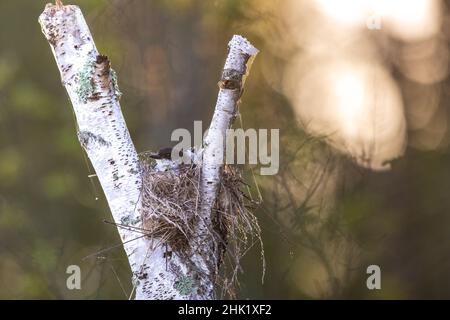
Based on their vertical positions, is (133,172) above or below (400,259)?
above

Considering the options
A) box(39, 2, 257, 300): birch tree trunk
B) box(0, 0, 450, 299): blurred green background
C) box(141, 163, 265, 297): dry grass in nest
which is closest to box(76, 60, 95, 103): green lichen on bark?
box(39, 2, 257, 300): birch tree trunk

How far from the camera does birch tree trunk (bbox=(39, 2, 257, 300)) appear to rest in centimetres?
238

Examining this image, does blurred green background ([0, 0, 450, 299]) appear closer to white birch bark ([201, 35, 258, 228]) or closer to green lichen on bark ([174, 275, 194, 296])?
white birch bark ([201, 35, 258, 228])

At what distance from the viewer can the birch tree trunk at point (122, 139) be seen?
7.82 feet

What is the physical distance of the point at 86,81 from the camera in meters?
2.41

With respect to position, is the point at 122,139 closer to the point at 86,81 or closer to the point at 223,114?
the point at 86,81

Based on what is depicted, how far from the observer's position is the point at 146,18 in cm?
614

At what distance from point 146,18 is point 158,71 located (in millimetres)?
Answer: 455

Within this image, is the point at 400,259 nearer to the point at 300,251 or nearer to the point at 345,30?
the point at 300,251

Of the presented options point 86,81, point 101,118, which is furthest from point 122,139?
point 86,81

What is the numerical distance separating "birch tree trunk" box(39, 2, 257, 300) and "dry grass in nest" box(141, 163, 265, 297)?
0.10 ft
